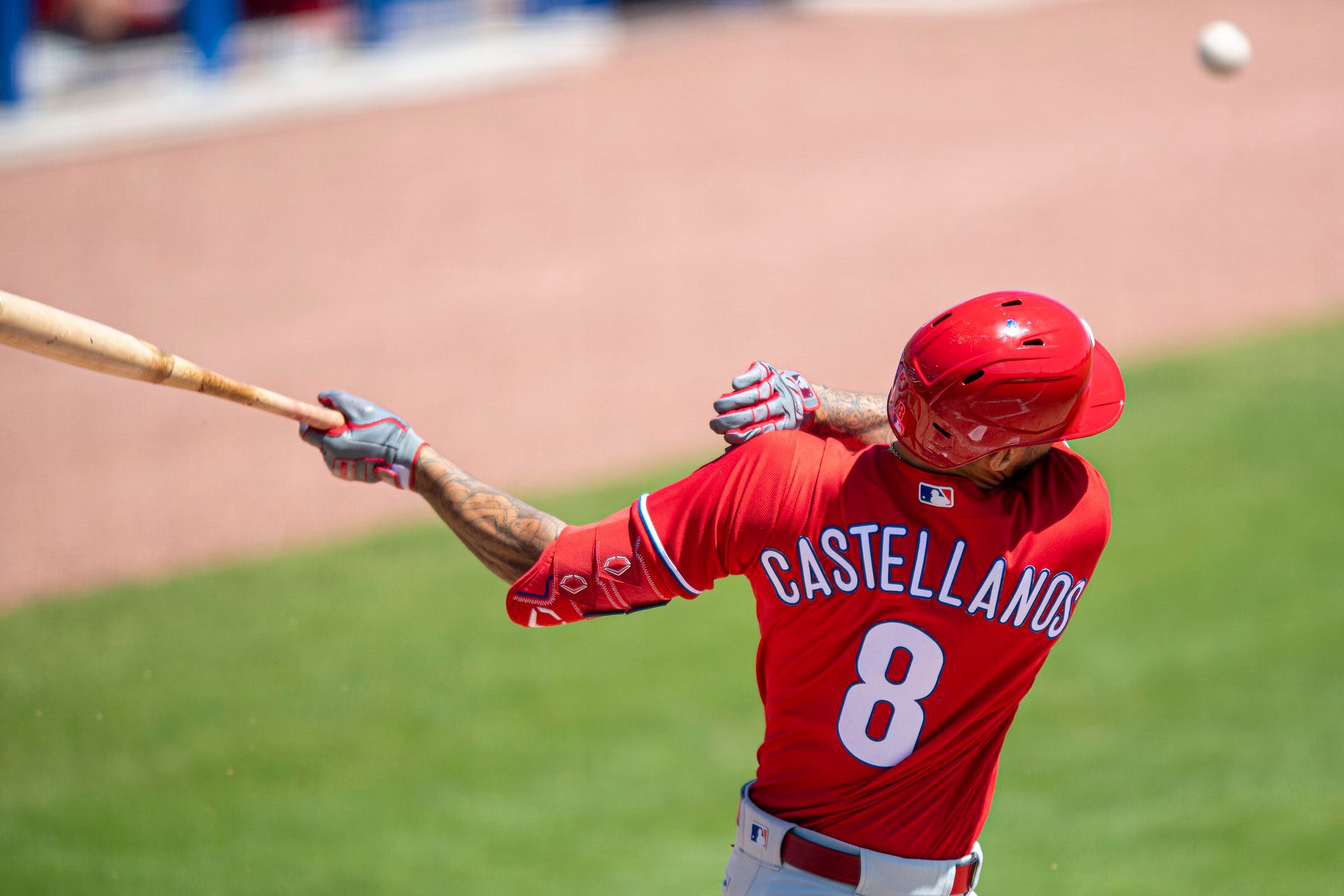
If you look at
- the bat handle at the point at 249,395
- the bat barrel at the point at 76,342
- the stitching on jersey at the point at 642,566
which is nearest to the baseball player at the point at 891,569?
the stitching on jersey at the point at 642,566

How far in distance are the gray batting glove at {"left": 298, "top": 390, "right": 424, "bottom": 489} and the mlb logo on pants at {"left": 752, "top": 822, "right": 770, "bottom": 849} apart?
41.2 inches

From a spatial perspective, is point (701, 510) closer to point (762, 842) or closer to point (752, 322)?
point (762, 842)

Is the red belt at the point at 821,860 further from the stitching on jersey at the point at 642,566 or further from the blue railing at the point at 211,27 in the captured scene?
the blue railing at the point at 211,27

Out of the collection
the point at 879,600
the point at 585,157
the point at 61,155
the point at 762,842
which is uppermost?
the point at 585,157

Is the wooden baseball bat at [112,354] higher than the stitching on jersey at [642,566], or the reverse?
the wooden baseball bat at [112,354]

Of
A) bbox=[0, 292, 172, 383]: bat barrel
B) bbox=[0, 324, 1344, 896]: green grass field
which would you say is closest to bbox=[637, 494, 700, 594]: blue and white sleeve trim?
bbox=[0, 292, 172, 383]: bat barrel

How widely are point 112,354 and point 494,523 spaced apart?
0.89m

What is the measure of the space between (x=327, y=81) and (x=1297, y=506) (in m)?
10.6

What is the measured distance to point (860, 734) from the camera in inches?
102

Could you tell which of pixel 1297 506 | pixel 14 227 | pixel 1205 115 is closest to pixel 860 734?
pixel 1297 506

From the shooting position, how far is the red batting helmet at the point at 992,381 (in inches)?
93.2

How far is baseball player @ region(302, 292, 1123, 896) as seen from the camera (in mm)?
2441

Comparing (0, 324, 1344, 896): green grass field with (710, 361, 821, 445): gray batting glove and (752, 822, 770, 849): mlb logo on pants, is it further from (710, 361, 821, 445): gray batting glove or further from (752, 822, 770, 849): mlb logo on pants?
(710, 361, 821, 445): gray batting glove

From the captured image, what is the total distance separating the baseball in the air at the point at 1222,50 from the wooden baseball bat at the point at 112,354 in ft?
26.7
